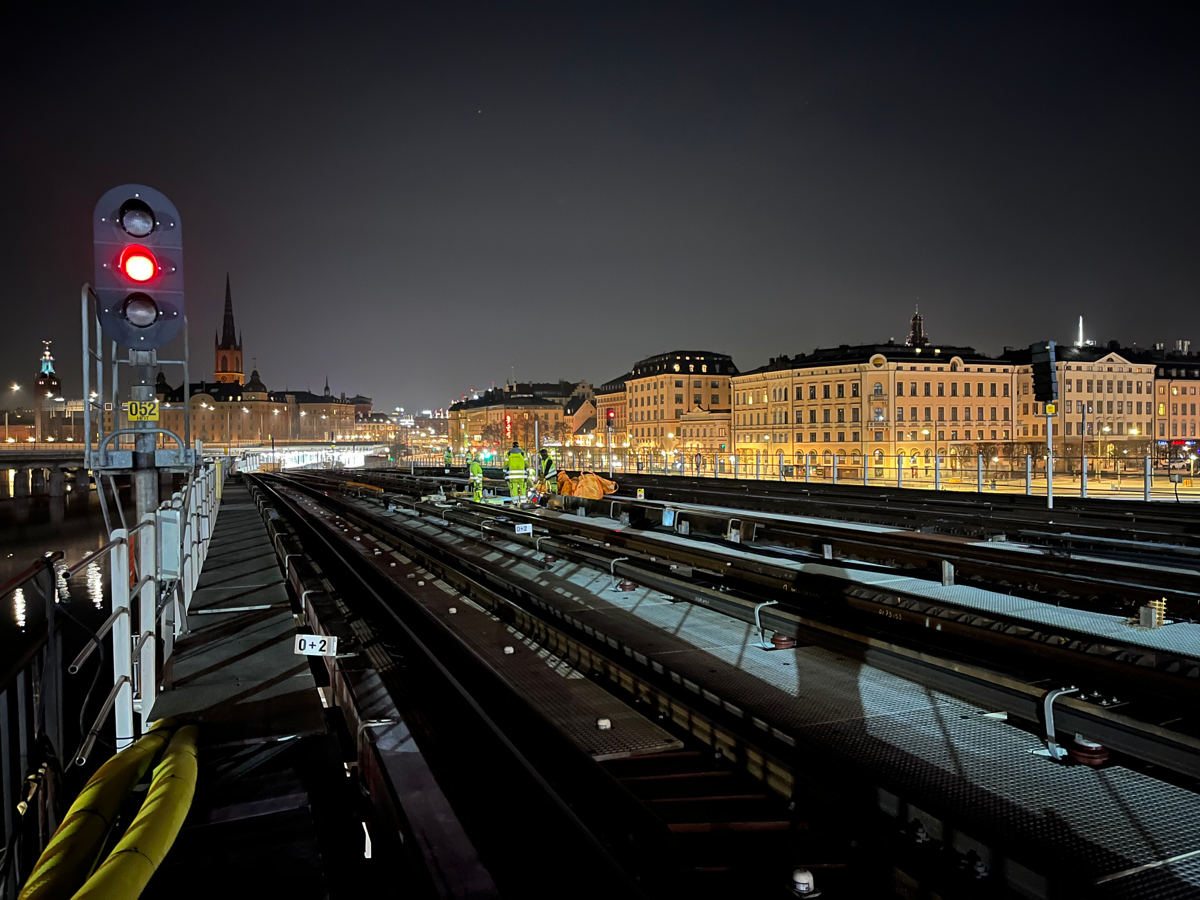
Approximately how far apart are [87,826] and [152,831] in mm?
403

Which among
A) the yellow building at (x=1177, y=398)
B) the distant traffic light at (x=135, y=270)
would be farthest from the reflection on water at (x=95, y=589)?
the yellow building at (x=1177, y=398)

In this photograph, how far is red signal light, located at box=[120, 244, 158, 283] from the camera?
23.5 ft

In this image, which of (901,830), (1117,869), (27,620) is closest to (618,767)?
(901,830)

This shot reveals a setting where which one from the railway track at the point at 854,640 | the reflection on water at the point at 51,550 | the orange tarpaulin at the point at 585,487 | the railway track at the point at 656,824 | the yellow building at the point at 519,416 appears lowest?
the reflection on water at the point at 51,550

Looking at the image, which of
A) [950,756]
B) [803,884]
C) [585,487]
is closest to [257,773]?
[803,884]

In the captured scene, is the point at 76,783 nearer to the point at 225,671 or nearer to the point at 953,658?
the point at 225,671

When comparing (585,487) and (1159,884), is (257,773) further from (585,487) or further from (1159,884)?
(585,487)

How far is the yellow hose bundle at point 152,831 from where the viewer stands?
318 cm

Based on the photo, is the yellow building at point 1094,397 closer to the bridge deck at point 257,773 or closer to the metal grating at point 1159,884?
the metal grating at point 1159,884

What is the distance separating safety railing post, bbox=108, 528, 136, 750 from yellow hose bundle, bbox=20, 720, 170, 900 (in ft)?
1.61

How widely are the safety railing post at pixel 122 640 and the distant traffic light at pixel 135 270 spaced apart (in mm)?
2558

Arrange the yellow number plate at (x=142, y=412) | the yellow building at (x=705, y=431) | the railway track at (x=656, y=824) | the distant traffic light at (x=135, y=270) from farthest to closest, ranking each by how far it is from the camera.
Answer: the yellow building at (x=705, y=431) < the yellow number plate at (x=142, y=412) < the distant traffic light at (x=135, y=270) < the railway track at (x=656, y=824)

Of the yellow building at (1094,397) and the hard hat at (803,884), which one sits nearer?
the hard hat at (803,884)

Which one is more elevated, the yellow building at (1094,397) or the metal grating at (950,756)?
the yellow building at (1094,397)
